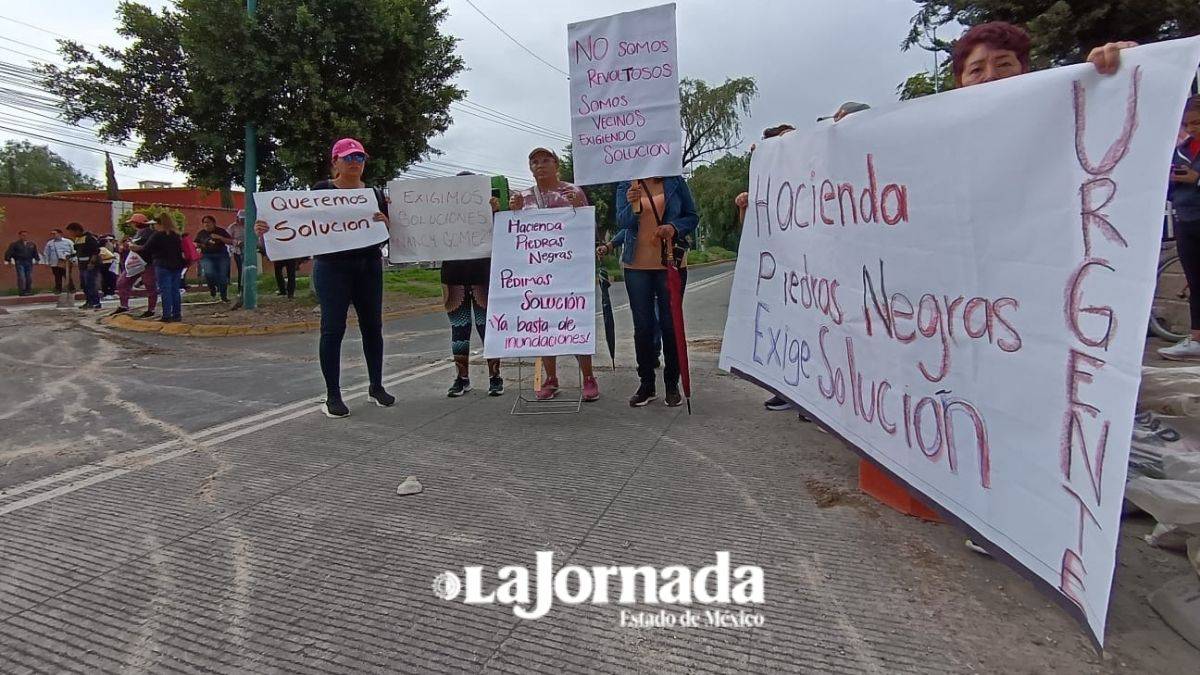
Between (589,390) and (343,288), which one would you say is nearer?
(343,288)

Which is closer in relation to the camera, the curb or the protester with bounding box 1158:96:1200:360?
the protester with bounding box 1158:96:1200:360

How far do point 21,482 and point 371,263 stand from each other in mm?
2257

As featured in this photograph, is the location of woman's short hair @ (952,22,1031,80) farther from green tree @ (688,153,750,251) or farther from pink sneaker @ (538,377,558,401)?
green tree @ (688,153,750,251)

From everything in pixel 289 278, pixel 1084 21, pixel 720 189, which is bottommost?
pixel 289 278

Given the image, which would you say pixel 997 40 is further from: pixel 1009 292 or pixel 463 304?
pixel 463 304

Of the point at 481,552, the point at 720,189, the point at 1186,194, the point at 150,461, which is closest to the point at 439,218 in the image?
the point at 150,461

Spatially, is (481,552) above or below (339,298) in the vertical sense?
below

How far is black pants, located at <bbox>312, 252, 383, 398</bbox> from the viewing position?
4516 millimetres

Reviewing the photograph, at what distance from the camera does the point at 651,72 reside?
4.21 meters

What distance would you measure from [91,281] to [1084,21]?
19.2 m

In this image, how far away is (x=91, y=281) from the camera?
13148mm

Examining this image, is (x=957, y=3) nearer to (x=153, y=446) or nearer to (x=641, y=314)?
(x=641, y=314)

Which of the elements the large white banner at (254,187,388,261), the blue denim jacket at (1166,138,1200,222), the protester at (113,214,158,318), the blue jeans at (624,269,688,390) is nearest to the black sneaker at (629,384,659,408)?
the blue jeans at (624,269,688,390)

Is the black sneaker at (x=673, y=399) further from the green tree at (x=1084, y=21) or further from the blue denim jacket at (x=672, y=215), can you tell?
the green tree at (x=1084, y=21)
